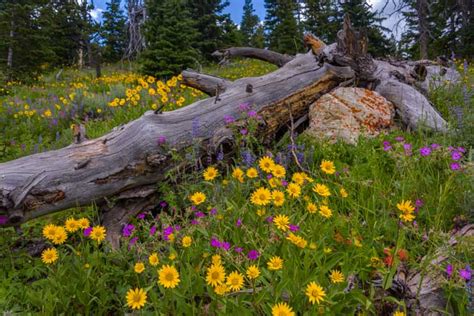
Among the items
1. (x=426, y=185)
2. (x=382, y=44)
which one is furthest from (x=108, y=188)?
(x=382, y=44)

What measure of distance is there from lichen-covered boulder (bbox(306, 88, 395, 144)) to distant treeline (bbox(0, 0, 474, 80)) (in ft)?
4.27

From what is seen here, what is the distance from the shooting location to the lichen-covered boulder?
459 cm

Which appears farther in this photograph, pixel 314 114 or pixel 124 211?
pixel 314 114

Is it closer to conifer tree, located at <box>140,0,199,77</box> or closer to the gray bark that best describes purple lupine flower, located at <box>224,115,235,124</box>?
the gray bark

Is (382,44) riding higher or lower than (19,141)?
higher

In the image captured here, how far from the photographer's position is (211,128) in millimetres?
3854

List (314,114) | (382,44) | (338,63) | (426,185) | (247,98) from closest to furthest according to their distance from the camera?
(426,185) < (247,98) < (314,114) < (338,63) < (382,44)

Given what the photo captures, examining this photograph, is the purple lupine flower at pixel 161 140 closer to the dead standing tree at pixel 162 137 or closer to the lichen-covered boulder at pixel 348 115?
the dead standing tree at pixel 162 137

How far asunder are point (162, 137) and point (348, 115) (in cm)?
262

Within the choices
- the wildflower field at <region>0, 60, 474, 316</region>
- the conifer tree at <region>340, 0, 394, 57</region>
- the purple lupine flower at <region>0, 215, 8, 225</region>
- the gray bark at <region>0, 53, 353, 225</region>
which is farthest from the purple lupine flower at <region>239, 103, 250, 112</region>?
the conifer tree at <region>340, 0, 394, 57</region>

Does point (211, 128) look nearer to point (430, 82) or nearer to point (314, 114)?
point (314, 114)

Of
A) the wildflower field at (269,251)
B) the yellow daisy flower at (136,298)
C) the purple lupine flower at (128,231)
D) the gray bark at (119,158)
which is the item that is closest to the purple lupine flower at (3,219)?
the gray bark at (119,158)

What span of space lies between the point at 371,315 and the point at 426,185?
64.4 inches

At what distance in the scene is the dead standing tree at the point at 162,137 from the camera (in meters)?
2.94
